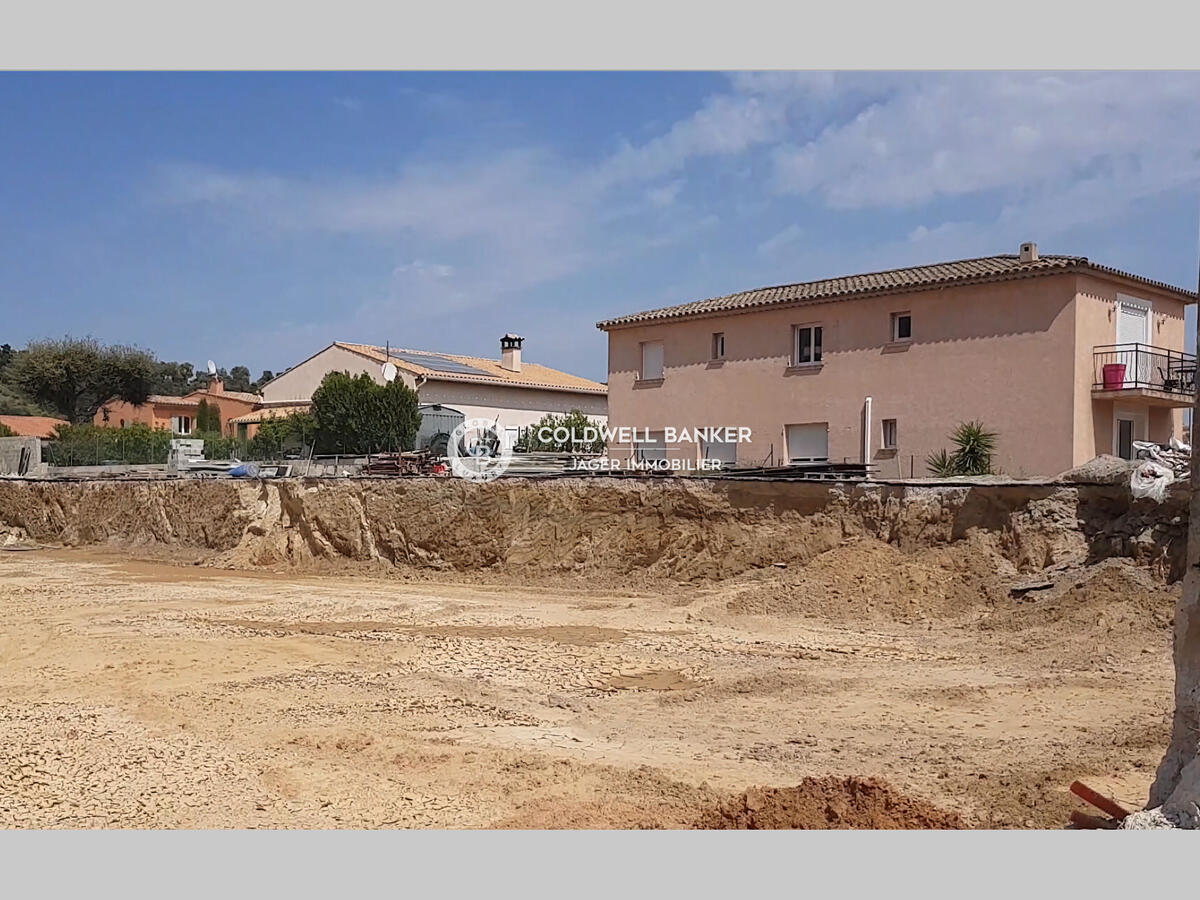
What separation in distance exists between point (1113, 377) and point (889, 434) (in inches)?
219

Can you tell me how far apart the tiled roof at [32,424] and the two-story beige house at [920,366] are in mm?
36637

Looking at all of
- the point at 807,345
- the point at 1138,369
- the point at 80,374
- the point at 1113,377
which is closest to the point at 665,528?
the point at 807,345

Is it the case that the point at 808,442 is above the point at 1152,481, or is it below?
above

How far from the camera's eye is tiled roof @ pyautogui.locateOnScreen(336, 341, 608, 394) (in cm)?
4160

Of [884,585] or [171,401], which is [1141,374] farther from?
[171,401]

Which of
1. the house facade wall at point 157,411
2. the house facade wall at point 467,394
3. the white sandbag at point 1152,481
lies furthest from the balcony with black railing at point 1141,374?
the house facade wall at point 157,411

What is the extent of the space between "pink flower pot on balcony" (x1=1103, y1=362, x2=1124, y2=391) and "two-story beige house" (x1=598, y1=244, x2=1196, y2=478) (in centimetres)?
3

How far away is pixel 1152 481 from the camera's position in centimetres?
1534

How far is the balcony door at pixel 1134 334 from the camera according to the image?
24.9 meters

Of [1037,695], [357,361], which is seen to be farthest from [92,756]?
[357,361]

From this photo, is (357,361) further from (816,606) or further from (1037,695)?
(1037,695)

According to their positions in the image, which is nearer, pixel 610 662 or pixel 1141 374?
pixel 610 662

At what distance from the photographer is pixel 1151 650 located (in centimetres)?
1295

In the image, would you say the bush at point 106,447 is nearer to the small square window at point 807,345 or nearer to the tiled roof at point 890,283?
the tiled roof at point 890,283
